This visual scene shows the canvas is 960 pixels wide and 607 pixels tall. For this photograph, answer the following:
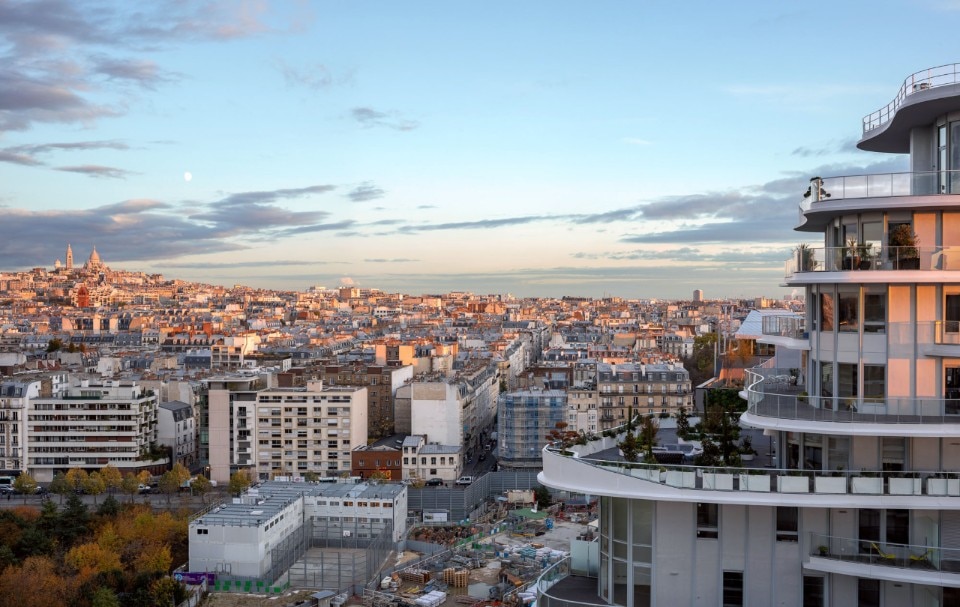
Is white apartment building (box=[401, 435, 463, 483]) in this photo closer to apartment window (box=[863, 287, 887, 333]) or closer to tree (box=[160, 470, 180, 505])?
tree (box=[160, 470, 180, 505])

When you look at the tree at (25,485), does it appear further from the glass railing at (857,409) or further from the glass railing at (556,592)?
the glass railing at (857,409)

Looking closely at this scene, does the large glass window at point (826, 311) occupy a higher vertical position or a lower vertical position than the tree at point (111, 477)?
higher

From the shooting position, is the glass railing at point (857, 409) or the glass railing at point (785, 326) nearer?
the glass railing at point (857, 409)

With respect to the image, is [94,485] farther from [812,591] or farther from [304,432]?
[812,591]

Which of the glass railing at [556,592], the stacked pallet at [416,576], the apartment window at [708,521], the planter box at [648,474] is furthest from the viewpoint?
the stacked pallet at [416,576]

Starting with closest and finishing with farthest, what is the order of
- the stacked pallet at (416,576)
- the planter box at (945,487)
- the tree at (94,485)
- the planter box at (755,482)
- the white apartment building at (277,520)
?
the planter box at (945,487), the planter box at (755,482), the white apartment building at (277,520), the stacked pallet at (416,576), the tree at (94,485)

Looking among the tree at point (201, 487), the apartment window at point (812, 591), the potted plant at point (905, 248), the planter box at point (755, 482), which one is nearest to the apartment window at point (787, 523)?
the apartment window at point (812, 591)

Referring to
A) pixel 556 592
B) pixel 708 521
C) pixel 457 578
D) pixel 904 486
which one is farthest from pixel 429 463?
pixel 904 486
